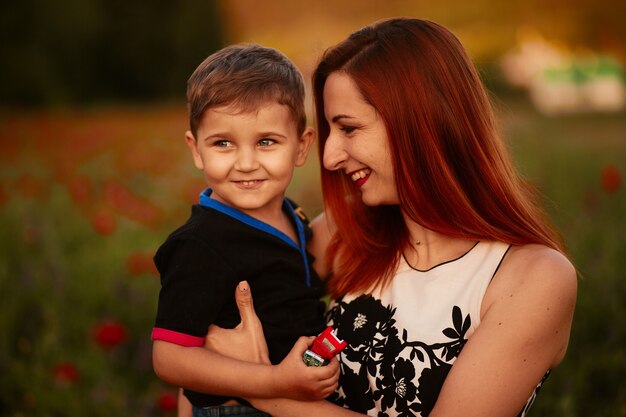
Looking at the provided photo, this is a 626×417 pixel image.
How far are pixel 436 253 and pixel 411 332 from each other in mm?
290

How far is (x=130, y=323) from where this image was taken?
374 centimetres

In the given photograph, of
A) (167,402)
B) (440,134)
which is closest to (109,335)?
(167,402)

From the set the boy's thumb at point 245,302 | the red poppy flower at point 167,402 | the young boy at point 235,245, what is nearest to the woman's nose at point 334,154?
the young boy at point 235,245

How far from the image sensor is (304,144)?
245cm

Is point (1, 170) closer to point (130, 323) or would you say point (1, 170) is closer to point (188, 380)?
point (130, 323)

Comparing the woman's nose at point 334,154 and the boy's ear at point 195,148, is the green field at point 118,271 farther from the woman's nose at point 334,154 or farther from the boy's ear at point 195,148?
the boy's ear at point 195,148

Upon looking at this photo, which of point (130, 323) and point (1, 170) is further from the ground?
point (1, 170)

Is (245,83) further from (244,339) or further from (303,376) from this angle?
(303,376)

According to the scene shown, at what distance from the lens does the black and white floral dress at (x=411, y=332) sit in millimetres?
2053

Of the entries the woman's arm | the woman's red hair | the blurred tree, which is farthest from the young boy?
the blurred tree

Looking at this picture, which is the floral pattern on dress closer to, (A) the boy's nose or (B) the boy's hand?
(B) the boy's hand

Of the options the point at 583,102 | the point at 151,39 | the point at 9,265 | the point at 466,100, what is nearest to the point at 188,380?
the point at 466,100

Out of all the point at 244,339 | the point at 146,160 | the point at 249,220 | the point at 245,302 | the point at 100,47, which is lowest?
the point at 244,339

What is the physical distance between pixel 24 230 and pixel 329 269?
8.83ft
